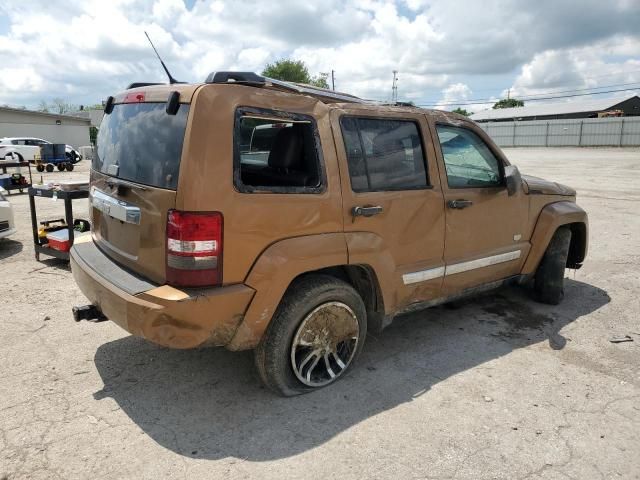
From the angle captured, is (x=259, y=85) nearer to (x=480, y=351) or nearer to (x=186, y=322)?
(x=186, y=322)

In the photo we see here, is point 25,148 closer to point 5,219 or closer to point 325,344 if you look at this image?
point 5,219

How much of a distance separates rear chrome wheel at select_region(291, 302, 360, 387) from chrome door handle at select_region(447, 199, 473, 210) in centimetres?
119

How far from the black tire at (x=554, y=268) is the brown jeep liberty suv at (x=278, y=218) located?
110 cm

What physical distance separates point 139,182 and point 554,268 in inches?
156

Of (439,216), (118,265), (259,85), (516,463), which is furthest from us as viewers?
(439,216)

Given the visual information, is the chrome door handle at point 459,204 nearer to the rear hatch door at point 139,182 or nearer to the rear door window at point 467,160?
the rear door window at point 467,160

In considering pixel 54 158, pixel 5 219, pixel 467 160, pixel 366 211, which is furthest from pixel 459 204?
pixel 54 158

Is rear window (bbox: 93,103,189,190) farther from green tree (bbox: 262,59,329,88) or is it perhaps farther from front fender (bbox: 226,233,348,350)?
green tree (bbox: 262,59,329,88)

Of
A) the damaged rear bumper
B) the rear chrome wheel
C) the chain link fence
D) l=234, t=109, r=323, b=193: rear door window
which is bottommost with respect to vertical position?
the rear chrome wheel

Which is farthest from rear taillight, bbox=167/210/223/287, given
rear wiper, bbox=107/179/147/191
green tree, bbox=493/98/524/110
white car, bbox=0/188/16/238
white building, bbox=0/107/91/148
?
green tree, bbox=493/98/524/110

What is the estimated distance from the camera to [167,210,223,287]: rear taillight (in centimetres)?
264

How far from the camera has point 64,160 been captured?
25.0 meters

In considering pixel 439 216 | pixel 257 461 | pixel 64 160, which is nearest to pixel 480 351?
pixel 439 216

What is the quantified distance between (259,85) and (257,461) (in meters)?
2.16
